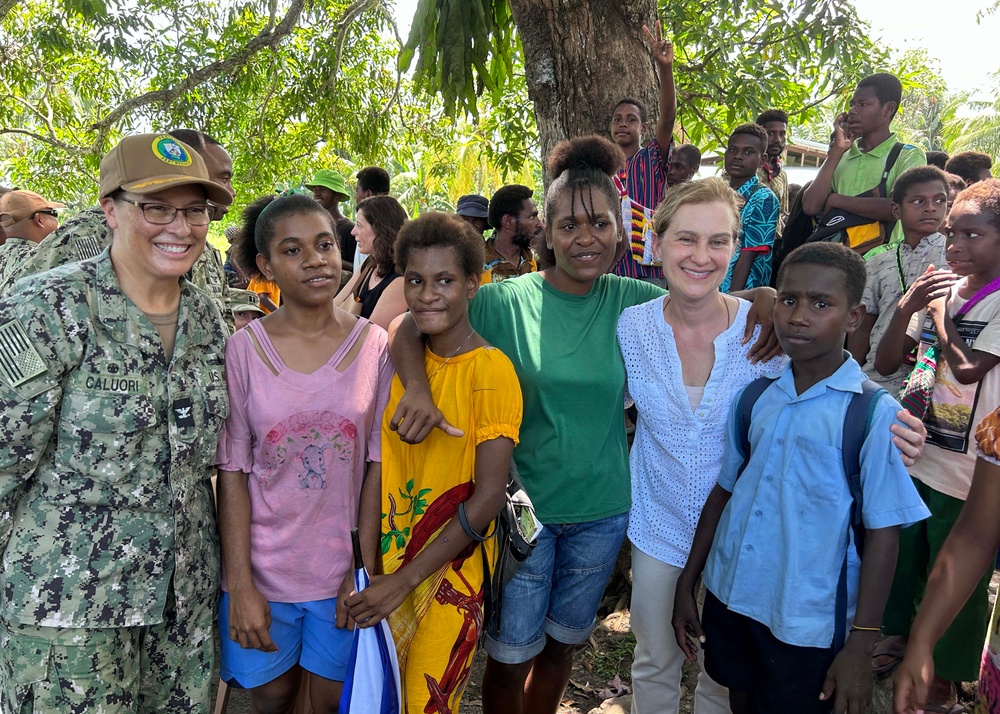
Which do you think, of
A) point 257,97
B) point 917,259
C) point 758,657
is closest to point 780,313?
point 758,657

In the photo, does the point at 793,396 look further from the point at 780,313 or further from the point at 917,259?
the point at 917,259

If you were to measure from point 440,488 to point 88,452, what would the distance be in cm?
99

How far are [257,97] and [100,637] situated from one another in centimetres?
881

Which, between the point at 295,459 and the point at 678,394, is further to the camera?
the point at 678,394

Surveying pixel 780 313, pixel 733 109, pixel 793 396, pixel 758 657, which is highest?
pixel 733 109

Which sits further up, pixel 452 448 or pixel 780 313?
pixel 780 313

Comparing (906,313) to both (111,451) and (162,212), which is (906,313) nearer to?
(162,212)

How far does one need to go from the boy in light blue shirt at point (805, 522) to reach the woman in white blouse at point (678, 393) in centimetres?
14

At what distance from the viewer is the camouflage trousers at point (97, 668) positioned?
187cm

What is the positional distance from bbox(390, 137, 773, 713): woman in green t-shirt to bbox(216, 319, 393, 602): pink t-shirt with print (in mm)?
257

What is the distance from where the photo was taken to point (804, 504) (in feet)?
6.80

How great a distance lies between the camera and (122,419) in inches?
74.2

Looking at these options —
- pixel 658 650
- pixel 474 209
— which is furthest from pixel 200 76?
pixel 658 650

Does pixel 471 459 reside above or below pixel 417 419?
below
